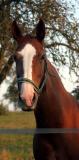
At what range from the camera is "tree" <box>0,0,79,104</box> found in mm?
24953

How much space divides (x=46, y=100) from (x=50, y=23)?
19.1m

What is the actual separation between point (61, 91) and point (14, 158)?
251 inches

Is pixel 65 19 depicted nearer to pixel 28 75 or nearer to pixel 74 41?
pixel 74 41

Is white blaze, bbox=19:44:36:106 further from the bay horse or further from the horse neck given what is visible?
the horse neck

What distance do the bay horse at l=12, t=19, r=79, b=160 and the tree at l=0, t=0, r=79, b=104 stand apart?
18008 mm

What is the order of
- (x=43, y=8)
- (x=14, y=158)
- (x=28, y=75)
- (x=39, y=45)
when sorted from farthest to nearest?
(x=43, y=8), (x=14, y=158), (x=39, y=45), (x=28, y=75)

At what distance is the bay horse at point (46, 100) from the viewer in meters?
6.02

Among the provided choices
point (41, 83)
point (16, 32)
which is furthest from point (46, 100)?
point (16, 32)

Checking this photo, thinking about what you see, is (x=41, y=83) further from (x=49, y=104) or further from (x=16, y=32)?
(x=16, y=32)

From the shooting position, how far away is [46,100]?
255 inches

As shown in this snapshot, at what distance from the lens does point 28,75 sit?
5871 mm

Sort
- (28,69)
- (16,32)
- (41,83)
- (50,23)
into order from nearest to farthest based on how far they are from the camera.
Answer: (28,69) → (41,83) → (16,32) → (50,23)

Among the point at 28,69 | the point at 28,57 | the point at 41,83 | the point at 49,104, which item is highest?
the point at 28,57

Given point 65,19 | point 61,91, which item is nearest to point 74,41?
point 65,19
